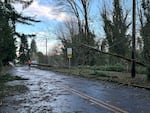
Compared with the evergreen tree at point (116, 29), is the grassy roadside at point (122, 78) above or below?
below

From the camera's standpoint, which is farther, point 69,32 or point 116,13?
point 69,32

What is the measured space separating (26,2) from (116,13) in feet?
95.7

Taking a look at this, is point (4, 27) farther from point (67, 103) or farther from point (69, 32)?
point (69, 32)

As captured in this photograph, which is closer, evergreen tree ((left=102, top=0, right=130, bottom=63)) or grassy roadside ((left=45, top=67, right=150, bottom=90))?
grassy roadside ((left=45, top=67, right=150, bottom=90))

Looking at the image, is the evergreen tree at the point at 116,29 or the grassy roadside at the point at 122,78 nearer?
the grassy roadside at the point at 122,78

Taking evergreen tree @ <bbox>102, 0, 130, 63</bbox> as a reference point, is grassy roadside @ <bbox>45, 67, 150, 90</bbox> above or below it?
below

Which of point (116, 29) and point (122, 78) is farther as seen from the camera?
point (116, 29)

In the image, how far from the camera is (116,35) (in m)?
44.5

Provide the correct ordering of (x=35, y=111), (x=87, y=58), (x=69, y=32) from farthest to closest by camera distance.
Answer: (x=69, y=32)
(x=87, y=58)
(x=35, y=111)

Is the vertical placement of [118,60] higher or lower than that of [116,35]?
lower

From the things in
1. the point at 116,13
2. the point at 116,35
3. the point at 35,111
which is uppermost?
the point at 116,13

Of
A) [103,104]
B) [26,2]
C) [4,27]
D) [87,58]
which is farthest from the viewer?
Result: [87,58]

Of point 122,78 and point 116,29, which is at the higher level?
point 116,29

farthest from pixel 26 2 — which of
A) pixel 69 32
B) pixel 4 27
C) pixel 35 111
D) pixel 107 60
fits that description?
pixel 69 32
